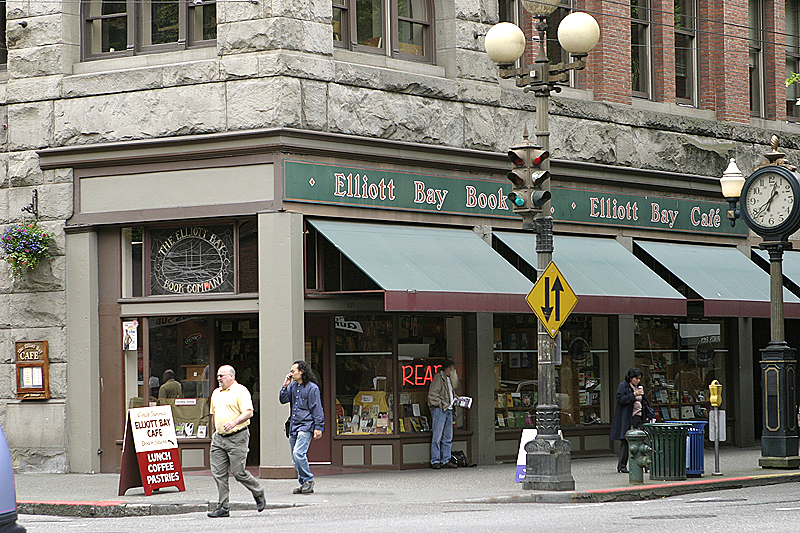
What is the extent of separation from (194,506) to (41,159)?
7322 mm

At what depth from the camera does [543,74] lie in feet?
50.4

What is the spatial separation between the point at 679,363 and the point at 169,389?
10520 mm

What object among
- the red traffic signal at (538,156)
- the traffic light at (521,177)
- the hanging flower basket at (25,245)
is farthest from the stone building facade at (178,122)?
the red traffic signal at (538,156)

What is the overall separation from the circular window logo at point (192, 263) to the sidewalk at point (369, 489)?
288cm

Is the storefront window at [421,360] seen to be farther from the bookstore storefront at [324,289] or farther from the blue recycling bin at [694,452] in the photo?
the blue recycling bin at [694,452]

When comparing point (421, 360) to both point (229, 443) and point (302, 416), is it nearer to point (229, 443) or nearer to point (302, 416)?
point (302, 416)

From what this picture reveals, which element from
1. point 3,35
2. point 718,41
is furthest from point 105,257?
point 718,41

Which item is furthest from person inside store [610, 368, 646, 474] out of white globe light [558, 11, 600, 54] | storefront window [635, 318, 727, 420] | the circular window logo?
the circular window logo

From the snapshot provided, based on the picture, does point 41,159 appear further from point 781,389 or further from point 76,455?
point 781,389

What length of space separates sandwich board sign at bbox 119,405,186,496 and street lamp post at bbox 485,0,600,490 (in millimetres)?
4721

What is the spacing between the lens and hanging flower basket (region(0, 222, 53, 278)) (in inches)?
728

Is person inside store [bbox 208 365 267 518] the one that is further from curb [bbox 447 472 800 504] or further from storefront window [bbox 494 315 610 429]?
storefront window [bbox 494 315 610 429]

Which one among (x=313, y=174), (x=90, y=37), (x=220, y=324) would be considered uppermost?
(x=90, y=37)

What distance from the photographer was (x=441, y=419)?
18562 mm
